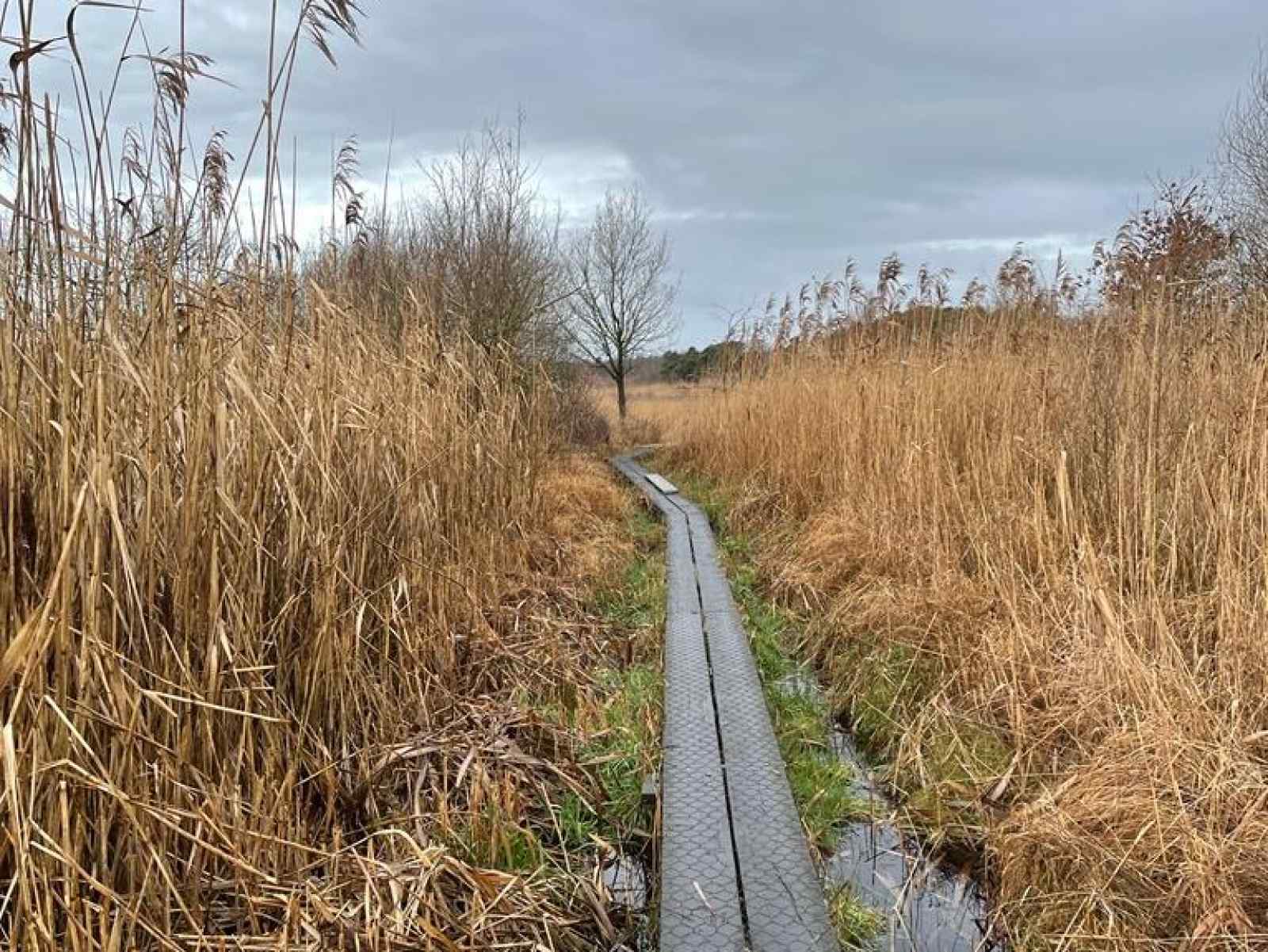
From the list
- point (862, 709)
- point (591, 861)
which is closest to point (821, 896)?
point (591, 861)

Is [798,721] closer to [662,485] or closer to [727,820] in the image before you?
[727,820]

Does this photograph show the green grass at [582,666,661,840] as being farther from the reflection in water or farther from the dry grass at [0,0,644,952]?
the reflection in water

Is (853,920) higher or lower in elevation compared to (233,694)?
lower

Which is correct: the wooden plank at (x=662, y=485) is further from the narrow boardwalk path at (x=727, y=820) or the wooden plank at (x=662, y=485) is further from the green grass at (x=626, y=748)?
the green grass at (x=626, y=748)

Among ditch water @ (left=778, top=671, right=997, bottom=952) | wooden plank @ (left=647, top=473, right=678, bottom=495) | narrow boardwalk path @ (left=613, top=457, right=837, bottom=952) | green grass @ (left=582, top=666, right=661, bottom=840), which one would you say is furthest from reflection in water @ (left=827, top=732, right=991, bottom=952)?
wooden plank @ (left=647, top=473, right=678, bottom=495)

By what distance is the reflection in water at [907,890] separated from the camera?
5.59ft

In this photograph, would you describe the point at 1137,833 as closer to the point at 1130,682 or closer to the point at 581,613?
the point at 1130,682

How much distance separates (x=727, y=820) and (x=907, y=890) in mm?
409

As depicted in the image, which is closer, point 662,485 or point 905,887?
point 905,887

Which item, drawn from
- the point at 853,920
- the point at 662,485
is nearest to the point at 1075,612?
the point at 853,920

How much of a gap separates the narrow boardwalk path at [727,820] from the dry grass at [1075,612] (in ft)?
1.36

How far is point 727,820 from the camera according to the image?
1.92 m

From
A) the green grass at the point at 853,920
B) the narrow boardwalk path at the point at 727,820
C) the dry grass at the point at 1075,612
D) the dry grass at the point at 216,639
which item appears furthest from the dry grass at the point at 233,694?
the dry grass at the point at 1075,612

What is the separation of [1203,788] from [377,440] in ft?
6.98
